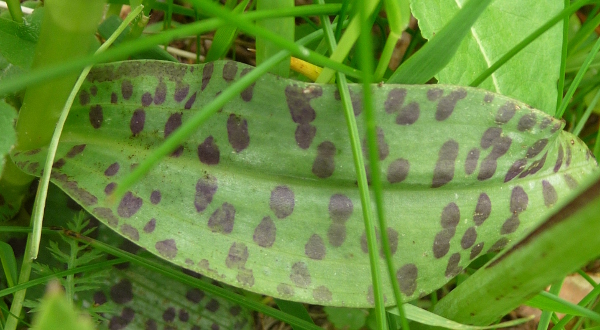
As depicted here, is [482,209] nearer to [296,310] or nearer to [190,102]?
[296,310]

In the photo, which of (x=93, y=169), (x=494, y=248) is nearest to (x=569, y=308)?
(x=494, y=248)

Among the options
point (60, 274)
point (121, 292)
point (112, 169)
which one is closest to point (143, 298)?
point (121, 292)

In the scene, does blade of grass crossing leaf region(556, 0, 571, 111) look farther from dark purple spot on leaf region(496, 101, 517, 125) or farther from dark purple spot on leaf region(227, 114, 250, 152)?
dark purple spot on leaf region(227, 114, 250, 152)

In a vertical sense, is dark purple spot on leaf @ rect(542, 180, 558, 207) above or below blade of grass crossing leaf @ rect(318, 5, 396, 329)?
above

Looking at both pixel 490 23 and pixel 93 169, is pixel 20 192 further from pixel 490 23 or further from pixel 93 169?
pixel 490 23

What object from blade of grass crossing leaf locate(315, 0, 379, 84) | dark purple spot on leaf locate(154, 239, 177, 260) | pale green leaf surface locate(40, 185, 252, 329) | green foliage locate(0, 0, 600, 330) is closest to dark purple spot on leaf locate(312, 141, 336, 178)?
green foliage locate(0, 0, 600, 330)
